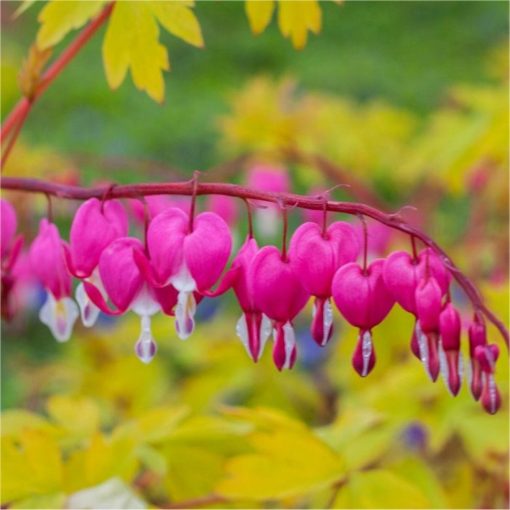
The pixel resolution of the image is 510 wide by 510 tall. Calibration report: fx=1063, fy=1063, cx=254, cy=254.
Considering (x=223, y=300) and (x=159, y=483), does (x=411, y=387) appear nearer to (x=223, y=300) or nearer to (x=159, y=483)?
(x=159, y=483)

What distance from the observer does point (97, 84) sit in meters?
3.88

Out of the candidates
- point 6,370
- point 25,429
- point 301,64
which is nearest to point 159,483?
point 25,429

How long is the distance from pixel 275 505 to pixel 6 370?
111 cm

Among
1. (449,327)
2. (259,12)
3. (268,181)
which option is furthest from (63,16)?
(268,181)

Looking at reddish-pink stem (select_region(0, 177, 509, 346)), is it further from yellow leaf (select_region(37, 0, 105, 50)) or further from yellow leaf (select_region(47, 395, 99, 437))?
yellow leaf (select_region(47, 395, 99, 437))

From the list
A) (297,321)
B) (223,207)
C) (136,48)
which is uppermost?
(136,48)

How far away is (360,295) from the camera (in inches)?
31.6

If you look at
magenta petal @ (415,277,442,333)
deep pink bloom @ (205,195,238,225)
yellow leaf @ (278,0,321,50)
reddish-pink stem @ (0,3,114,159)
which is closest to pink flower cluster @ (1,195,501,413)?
magenta petal @ (415,277,442,333)

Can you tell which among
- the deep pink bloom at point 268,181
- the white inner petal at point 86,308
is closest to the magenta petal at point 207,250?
the white inner petal at point 86,308

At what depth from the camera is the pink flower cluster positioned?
80 cm

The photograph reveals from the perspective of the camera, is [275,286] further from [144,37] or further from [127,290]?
[144,37]

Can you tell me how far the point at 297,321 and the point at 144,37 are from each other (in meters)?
1.72

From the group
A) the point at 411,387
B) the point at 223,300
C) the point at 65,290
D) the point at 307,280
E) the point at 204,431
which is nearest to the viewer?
the point at 307,280

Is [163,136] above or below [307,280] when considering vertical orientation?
above
